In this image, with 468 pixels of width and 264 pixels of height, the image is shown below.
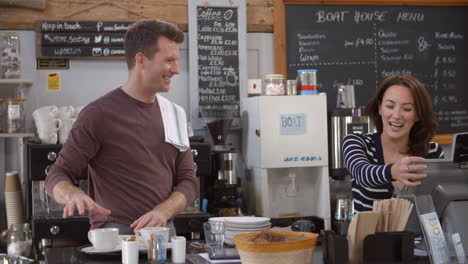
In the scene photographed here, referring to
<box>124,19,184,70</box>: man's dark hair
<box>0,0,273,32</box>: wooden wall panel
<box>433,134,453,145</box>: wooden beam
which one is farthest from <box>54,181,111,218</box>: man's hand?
Result: <box>433,134,453,145</box>: wooden beam

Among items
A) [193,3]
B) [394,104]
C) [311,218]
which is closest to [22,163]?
[193,3]

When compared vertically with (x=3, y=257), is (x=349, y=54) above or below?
above

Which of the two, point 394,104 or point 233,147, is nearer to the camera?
point 394,104

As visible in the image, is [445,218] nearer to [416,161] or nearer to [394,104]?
[416,161]

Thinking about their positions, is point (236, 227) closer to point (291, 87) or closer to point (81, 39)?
point (291, 87)

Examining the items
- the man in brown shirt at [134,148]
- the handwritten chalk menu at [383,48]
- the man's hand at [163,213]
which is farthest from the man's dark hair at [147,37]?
the handwritten chalk menu at [383,48]

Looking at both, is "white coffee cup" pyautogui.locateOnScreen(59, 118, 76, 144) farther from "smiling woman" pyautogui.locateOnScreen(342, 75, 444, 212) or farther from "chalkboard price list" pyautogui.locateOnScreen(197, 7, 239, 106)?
"smiling woman" pyautogui.locateOnScreen(342, 75, 444, 212)

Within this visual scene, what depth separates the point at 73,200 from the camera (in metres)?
2.37

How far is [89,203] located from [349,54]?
3402mm

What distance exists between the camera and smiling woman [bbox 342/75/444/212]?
2688 mm

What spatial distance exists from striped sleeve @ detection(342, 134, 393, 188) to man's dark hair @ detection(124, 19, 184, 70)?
85cm

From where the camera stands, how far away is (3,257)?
342 cm

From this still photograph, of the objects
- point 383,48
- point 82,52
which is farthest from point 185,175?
point 383,48

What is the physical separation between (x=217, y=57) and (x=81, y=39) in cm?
97
